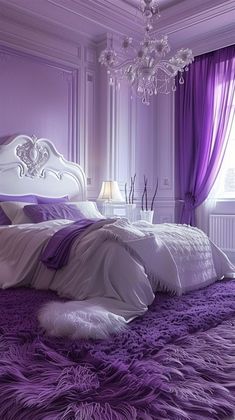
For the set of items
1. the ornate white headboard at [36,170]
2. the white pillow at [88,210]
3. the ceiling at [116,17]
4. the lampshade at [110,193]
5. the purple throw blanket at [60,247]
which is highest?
the ceiling at [116,17]

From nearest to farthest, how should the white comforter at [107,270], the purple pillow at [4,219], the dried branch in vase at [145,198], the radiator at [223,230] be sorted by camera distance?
1. the white comforter at [107,270]
2. the purple pillow at [4,219]
3. the radiator at [223,230]
4. the dried branch in vase at [145,198]

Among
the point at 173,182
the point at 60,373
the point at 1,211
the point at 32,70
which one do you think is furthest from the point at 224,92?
the point at 60,373

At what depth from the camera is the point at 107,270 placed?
2.30m

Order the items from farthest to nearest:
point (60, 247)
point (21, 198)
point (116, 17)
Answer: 1. point (116, 17)
2. point (21, 198)
3. point (60, 247)

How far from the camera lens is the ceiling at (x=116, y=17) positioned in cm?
419

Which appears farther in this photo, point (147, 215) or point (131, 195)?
point (131, 195)

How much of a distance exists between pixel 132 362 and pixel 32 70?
3707mm

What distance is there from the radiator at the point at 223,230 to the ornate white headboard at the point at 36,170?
66.8 inches

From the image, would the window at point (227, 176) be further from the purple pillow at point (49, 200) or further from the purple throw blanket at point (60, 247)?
the purple throw blanket at point (60, 247)

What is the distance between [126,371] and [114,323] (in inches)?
18.4

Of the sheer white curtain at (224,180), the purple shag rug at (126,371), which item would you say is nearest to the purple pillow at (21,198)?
the purple shag rug at (126,371)

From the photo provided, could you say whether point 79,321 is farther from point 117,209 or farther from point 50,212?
point 117,209

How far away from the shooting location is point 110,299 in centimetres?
220

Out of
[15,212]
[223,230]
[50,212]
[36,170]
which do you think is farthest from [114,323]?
[223,230]
